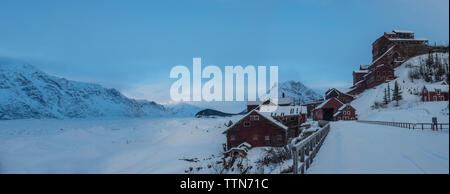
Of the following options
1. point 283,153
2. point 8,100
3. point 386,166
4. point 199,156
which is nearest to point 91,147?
point 8,100

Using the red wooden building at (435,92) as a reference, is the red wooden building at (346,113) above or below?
below

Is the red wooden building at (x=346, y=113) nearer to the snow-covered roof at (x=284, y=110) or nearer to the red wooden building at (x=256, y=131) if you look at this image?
the snow-covered roof at (x=284, y=110)

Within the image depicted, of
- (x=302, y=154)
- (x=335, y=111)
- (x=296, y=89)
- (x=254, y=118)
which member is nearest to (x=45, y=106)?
(x=254, y=118)

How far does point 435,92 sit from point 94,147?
1078 inches

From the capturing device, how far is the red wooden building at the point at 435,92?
8.19 ft

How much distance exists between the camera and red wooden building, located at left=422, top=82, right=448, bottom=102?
98.3 inches

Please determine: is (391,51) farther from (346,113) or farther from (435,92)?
(346,113)

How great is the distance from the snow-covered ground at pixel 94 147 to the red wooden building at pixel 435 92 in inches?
308

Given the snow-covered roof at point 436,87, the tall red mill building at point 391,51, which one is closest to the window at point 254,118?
the tall red mill building at point 391,51

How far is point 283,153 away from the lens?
9742 millimetres

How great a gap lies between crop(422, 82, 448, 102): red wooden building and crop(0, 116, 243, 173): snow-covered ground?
7811mm
